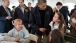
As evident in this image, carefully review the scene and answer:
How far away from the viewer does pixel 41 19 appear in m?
3.42

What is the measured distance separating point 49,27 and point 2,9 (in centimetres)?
126

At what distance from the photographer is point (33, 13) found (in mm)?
3424

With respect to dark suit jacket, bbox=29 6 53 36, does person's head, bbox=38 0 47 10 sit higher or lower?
higher

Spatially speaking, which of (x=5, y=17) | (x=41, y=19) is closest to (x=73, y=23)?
(x=41, y=19)

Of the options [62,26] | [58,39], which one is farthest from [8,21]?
[58,39]

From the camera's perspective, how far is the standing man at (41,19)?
3377 mm

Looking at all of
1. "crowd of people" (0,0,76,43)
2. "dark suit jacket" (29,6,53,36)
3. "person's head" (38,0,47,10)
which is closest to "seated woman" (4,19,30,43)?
"crowd of people" (0,0,76,43)

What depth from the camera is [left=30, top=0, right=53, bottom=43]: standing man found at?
3.38 metres

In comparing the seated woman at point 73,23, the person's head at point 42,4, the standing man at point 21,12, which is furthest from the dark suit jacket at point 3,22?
the seated woman at point 73,23

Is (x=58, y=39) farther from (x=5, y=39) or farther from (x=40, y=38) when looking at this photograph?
(x=40, y=38)

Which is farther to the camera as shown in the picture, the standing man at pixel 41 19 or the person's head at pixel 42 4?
the standing man at pixel 41 19

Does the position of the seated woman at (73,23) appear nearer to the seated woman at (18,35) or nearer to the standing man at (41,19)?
the standing man at (41,19)

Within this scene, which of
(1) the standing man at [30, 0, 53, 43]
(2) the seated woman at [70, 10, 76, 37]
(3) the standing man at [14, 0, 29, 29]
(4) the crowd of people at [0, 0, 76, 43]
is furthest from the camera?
(3) the standing man at [14, 0, 29, 29]

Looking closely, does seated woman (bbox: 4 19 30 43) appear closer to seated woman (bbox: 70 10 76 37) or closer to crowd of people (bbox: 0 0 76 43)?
crowd of people (bbox: 0 0 76 43)
